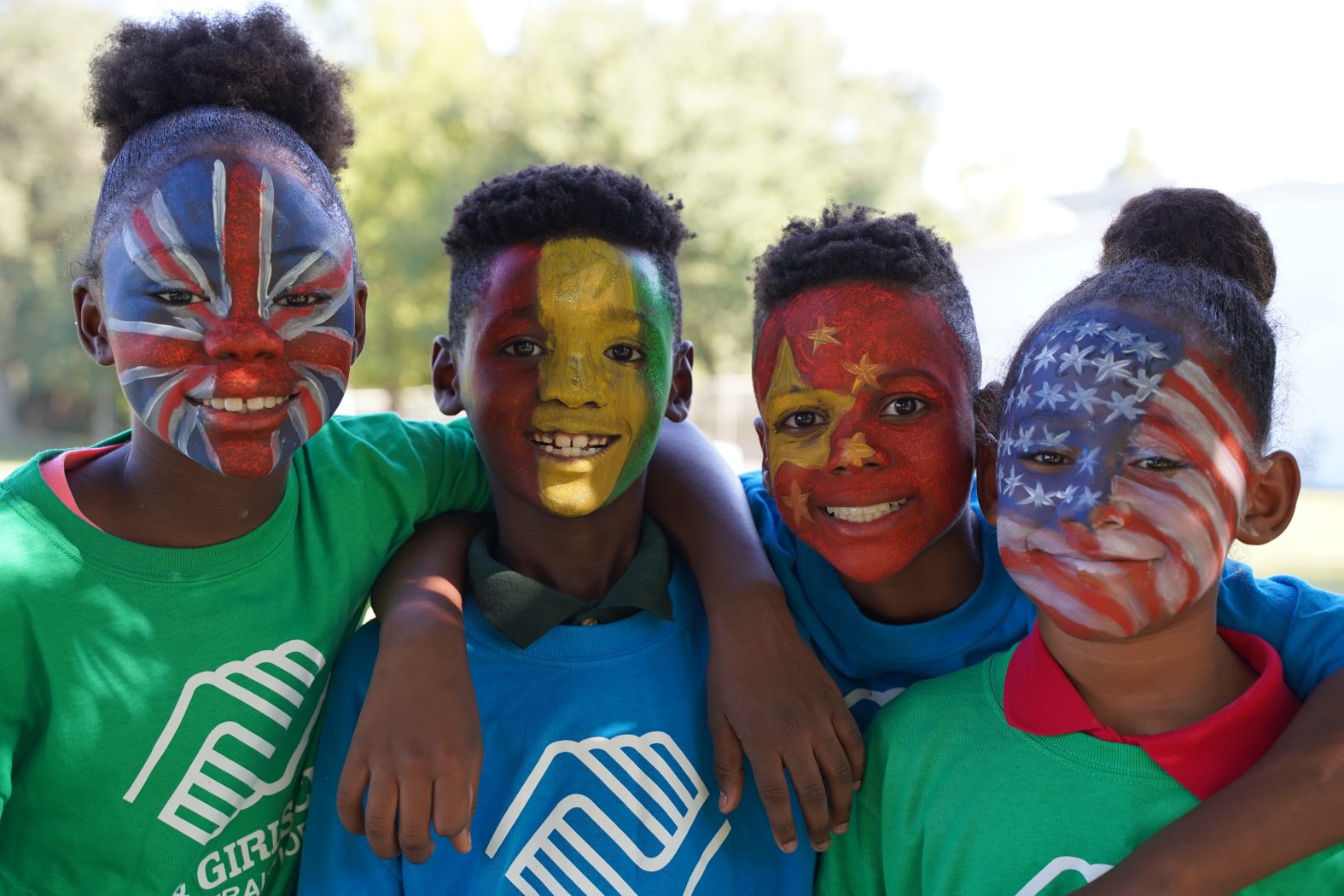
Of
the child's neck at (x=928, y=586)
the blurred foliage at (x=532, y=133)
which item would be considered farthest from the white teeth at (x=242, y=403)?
the blurred foliage at (x=532, y=133)

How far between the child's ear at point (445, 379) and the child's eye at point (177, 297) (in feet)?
1.75

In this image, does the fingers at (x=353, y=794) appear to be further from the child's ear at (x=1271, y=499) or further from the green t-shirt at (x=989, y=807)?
the child's ear at (x=1271, y=499)

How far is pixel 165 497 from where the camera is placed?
6.29 feet

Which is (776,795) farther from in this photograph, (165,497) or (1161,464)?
(165,497)

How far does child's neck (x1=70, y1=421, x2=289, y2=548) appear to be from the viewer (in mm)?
1874

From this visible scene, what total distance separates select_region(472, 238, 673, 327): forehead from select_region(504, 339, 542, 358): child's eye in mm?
52

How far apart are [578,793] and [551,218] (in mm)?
1076

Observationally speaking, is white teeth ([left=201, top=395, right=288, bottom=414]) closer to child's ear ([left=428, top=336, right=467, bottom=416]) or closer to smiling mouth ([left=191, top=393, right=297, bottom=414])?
smiling mouth ([left=191, top=393, right=297, bottom=414])

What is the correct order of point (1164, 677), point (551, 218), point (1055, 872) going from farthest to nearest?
point (551, 218) → point (1164, 677) → point (1055, 872)

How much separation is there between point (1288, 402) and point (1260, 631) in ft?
1.28

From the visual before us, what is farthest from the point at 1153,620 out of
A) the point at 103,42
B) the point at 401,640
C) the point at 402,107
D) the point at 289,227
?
the point at 402,107

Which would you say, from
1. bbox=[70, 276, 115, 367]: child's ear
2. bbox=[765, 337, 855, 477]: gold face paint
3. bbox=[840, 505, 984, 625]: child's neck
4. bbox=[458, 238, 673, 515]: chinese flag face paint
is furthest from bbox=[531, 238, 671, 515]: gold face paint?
bbox=[70, 276, 115, 367]: child's ear

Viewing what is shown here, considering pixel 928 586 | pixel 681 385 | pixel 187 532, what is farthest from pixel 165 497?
pixel 928 586

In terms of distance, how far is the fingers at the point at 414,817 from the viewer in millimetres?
1604
